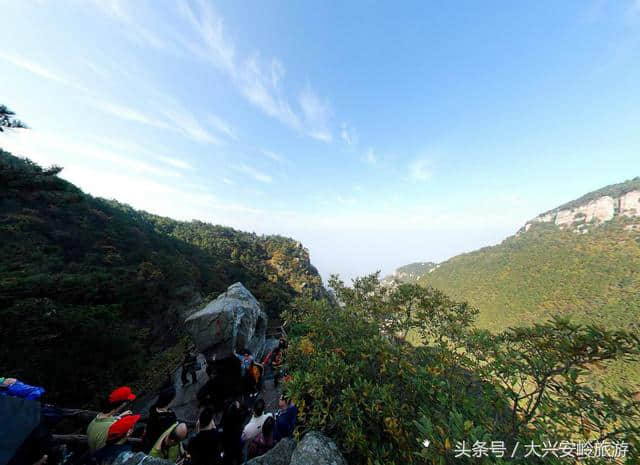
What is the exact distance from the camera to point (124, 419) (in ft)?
13.5

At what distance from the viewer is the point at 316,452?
3355mm

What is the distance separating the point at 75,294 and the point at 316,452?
36.1 feet

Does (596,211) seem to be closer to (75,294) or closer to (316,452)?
(316,452)

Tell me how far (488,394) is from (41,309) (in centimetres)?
1225

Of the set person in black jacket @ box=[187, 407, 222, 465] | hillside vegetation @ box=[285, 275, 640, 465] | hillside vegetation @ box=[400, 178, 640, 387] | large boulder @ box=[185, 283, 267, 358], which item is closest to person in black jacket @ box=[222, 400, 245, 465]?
person in black jacket @ box=[187, 407, 222, 465]

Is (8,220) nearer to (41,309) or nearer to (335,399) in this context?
(41,309)

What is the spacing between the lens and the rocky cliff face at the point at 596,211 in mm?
90562

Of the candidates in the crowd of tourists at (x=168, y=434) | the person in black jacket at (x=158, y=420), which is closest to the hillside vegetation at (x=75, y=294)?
the crowd of tourists at (x=168, y=434)

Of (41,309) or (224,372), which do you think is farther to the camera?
(224,372)

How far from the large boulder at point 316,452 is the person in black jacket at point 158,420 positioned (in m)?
2.66

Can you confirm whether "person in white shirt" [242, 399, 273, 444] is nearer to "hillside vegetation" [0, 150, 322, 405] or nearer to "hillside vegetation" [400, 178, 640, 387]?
"hillside vegetation" [0, 150, 322, 405]

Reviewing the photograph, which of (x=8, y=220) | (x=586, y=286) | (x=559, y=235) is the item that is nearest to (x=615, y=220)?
(x=559, y=235)

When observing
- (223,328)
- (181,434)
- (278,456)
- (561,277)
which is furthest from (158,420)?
(561,277)

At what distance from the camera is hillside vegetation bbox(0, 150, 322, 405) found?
6734mm
